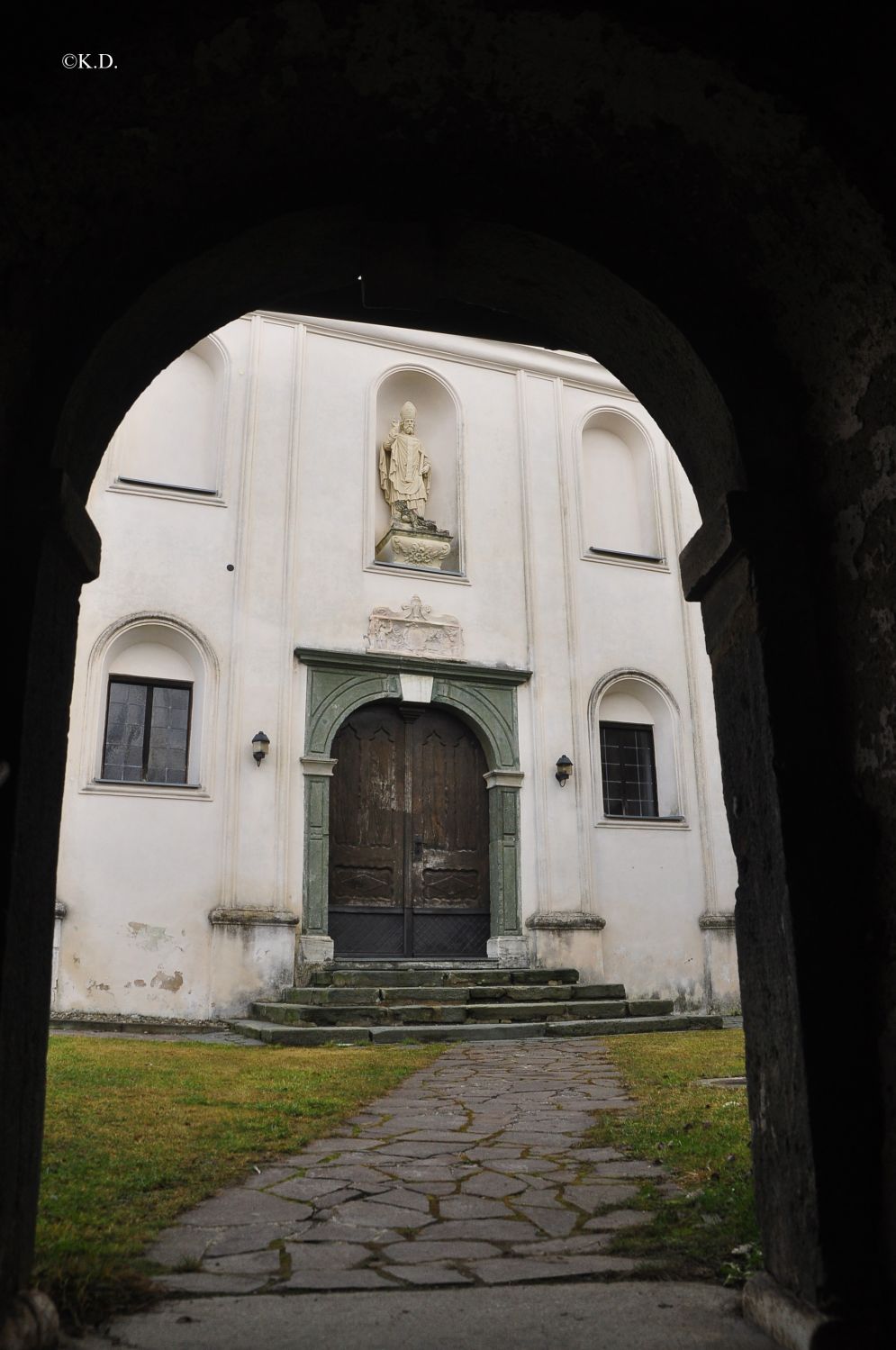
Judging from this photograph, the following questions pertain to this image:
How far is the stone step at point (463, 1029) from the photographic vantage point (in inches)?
348

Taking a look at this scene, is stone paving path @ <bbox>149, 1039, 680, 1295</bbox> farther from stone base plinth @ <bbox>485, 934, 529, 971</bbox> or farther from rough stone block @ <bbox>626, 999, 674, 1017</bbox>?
stone base plinth @ <bbox>485, 934, 529, 971</bbox>

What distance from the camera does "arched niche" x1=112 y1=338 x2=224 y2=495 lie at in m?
12.4

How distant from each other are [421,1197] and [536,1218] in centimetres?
44

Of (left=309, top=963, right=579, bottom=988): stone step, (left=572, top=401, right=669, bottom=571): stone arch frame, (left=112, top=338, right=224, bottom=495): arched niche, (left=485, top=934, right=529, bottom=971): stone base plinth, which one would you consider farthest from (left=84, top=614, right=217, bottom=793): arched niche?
(left=572, top=401, right=669, bottom=571): stone arch frame

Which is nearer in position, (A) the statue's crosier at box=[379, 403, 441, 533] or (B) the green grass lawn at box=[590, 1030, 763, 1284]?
(B) the green grass lawn at box=[590, 1030, 763, 1284]

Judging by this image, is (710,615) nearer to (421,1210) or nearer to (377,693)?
A: (421,1210)

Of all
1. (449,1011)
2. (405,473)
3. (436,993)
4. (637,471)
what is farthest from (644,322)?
(637,471)

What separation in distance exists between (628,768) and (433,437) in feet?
16.4

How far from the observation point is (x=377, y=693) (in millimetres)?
12312

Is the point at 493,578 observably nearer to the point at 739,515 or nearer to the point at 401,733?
the point at 401,733

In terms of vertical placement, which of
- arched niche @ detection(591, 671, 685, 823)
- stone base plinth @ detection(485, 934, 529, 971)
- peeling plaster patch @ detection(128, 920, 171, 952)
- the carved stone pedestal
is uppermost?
the carved stone pedestal

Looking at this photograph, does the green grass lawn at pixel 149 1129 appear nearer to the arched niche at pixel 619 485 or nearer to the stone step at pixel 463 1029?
the stone step at pixel 463 1029

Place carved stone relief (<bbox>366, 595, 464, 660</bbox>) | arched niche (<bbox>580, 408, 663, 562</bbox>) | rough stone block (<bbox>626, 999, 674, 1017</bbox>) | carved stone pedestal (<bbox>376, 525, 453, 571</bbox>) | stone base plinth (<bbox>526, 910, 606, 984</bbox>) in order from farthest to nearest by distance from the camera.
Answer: arched niche (<bbox>580, 408, 663, 562</bbox>)
carved stone pedestal (<bbox>376, 525, 453, 571</bbox>)
carved stone relief (<bbox>366, 595, 464, 660</bbox>)
stone base plinth (<bbox>526, 910, 606, 984</bbox>)
rough stone block (<bbox>626, 999, 674, 1017</bbox>)

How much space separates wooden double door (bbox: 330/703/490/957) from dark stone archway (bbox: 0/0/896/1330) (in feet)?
32.0
